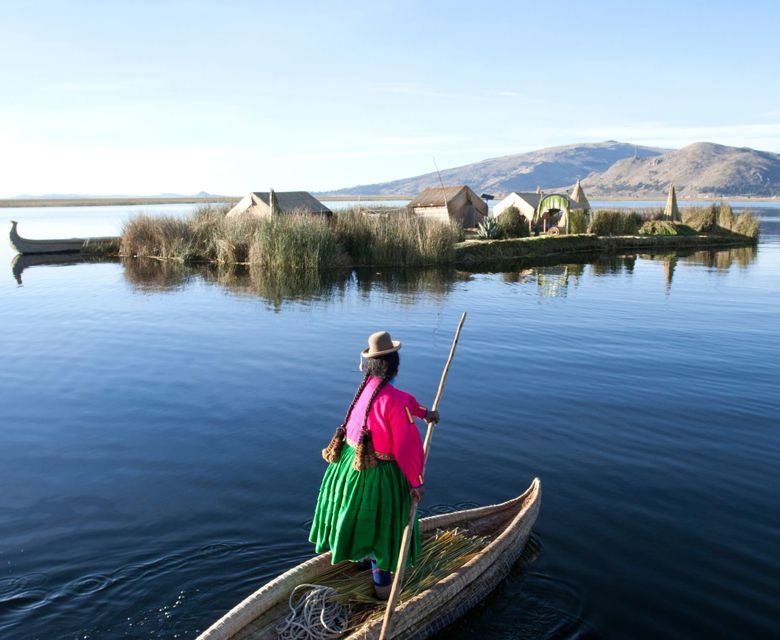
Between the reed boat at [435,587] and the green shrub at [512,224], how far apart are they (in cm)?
2723

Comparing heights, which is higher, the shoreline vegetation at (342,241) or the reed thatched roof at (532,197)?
the reed thatched roof at (532,197)

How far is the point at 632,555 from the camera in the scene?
5734mm

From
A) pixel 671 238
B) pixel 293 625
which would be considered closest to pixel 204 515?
pixel 293 625

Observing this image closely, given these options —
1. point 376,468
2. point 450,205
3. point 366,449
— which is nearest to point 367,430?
point 366,449

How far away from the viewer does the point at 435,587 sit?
4.63 meters

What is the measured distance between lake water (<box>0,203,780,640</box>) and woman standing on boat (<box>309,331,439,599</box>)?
1140mm

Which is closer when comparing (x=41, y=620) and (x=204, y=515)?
(x=41, y=620)

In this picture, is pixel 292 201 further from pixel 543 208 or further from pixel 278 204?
pixel 543 208

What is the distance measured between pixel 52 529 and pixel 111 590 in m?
1.34

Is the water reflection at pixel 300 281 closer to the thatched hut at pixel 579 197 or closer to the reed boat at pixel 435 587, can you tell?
the reed boat at pixel 435 587

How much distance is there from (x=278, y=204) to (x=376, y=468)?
2553cm

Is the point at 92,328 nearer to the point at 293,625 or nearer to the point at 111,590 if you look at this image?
the point at 111,590

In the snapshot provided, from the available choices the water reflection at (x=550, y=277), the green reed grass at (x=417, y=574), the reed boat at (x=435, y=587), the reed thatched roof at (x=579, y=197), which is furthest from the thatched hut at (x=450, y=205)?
the green reed grass at (x=417, y=574)

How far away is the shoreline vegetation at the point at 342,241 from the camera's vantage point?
80.1ft
